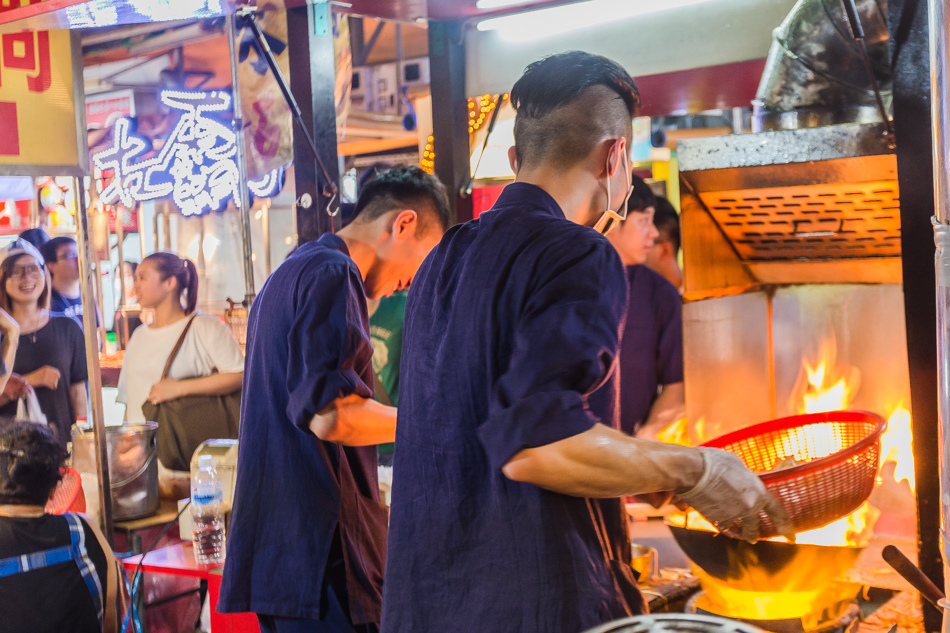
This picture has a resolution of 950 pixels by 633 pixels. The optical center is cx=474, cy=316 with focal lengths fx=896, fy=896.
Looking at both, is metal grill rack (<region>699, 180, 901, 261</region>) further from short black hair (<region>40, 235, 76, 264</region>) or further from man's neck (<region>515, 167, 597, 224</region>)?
Answer: short black hair (<region>40, 235, 76, 264</region>)

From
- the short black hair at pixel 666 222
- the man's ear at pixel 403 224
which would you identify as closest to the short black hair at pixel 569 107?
the man's ear at pixel 403 224

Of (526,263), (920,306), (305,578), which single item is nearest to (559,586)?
(526,263)

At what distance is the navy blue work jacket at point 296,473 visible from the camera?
2270 mm

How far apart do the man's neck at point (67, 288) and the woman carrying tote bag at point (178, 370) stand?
0.52 meters

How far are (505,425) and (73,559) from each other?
265 centimetres

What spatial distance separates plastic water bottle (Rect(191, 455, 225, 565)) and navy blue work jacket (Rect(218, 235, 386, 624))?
0.83m

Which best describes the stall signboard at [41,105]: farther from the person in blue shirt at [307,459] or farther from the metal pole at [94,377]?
the person in blue shirt at [307,459]

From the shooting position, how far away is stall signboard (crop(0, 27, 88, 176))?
141 inches

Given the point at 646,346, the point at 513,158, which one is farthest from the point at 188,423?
the point at 513,158

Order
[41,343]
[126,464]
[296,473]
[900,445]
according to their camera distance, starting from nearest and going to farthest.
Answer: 1. [296,473]
2. [900,445]
3. [126,464]
4. [41,343]

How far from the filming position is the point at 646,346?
4.24 metres

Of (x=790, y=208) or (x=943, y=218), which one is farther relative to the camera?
(x=790, y=208)

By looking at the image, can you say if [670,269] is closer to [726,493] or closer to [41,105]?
[41,105]

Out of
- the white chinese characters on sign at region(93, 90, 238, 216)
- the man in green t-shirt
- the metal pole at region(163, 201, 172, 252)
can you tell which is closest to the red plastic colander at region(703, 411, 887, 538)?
the man in green t-shirt
